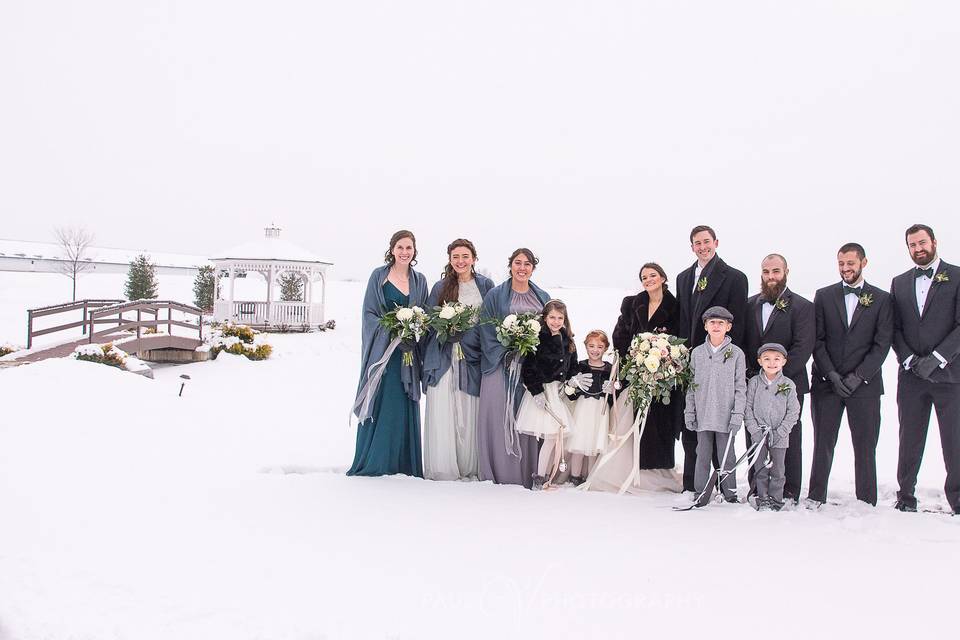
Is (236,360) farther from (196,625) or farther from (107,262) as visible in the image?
(107,262)

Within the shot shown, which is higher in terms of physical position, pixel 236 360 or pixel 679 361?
pixel 679 361

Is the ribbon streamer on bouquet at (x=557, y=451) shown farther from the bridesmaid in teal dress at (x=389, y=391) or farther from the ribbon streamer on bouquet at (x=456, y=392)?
the bridesmaid in teal dress at (x=389, y=391)

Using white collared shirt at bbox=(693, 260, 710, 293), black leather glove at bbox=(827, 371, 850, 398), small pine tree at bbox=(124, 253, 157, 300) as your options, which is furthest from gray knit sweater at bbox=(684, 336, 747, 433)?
small pine tree at bbox=(124, 253, 157, 300)

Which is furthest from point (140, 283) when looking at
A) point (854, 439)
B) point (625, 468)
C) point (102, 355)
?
point (854, 439)

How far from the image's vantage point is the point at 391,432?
6.01 m

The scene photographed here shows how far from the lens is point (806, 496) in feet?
18.6

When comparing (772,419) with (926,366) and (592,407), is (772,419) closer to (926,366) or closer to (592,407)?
(926,366)

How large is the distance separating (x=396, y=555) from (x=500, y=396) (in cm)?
207

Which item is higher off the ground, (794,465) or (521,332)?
(521,332)

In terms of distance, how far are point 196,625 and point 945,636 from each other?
3647mm

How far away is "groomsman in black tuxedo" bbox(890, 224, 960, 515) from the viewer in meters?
5.12

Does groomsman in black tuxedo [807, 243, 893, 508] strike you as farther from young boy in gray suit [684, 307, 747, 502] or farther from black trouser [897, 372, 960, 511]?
young boy in gray suit [684, 307, 747, 502]

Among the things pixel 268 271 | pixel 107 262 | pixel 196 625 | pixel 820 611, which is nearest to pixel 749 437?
pixel 820 611

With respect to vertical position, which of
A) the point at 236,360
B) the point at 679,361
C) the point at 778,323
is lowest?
the point at 236,360
